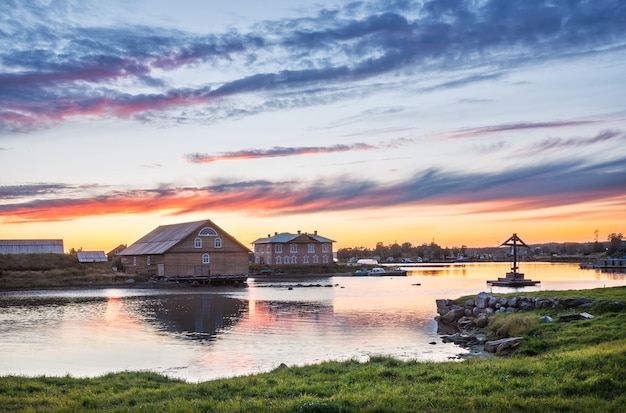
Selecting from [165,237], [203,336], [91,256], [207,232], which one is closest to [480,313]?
[203,336]

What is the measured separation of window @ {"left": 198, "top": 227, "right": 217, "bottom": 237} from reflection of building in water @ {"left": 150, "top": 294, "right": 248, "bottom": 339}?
2444cm

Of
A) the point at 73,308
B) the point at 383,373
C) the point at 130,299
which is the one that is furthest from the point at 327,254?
the point at 383,373

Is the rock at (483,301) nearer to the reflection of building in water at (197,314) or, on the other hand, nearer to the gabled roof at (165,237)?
the reflection of building in water at (197,314)

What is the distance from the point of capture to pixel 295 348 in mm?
22750

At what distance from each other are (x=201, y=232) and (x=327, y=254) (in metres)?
44.9

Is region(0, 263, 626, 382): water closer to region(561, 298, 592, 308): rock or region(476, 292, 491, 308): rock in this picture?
region(476, 292, 491, 308): rock

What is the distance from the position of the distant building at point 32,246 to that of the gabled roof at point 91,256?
275cm

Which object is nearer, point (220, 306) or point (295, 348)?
point (295, 348)

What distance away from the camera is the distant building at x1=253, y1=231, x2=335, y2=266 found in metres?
115

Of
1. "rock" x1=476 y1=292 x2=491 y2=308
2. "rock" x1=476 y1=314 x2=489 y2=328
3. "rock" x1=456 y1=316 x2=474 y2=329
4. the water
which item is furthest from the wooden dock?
"rock" x1=476 y1=314 x2=489 y2=328

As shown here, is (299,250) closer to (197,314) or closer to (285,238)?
(285,238)

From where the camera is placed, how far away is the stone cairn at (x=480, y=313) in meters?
21.2

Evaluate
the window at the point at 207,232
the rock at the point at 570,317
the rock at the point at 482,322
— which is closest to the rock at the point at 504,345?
the rock at the point at 570,317

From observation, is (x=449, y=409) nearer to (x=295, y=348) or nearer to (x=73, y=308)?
(x=295, y=348)
